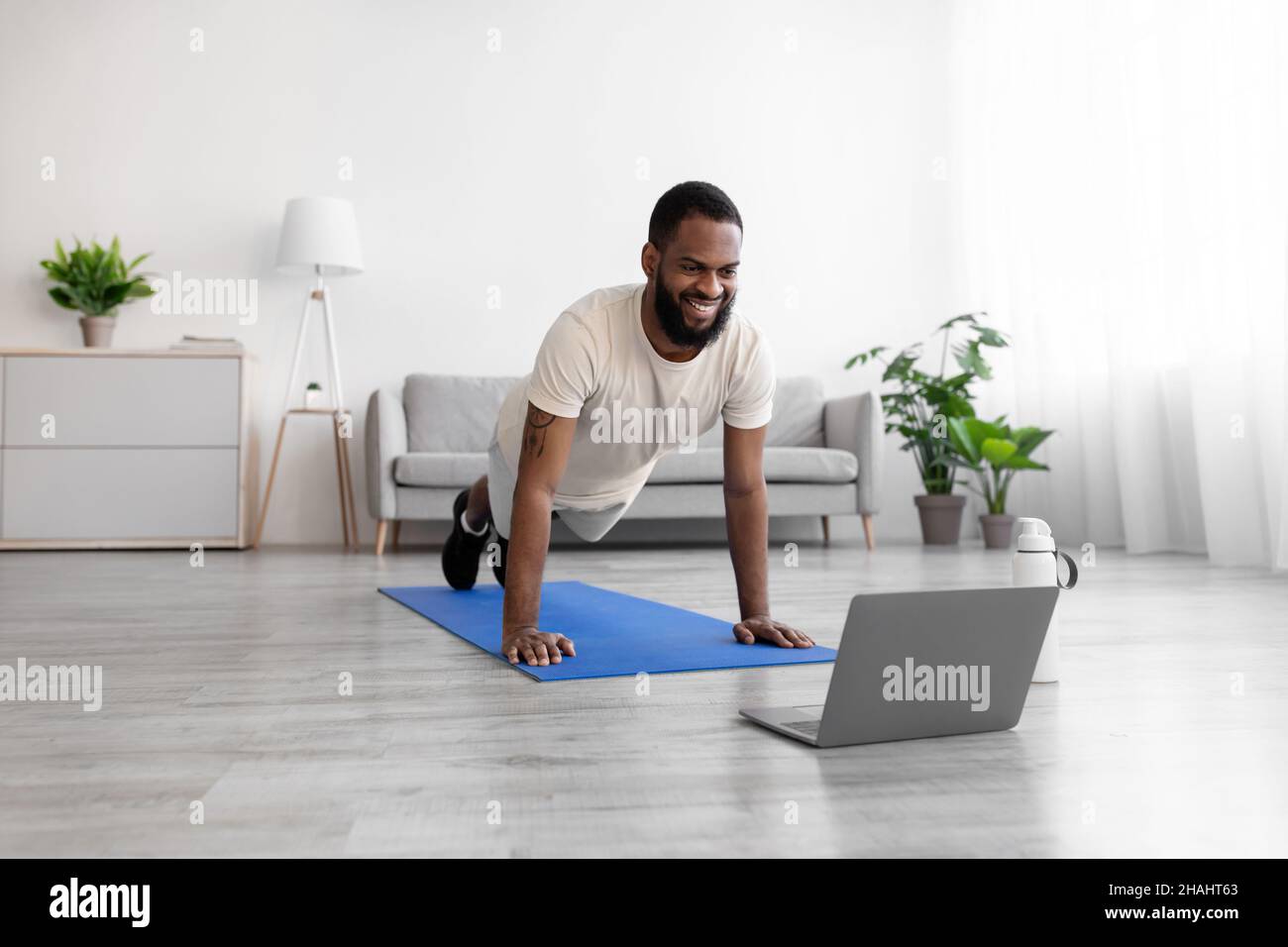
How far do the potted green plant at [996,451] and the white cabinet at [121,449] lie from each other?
3133mm

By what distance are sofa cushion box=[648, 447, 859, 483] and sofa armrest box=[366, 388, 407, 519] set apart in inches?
42.3

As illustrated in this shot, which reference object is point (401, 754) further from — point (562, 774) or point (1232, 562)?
point (1232, 562)

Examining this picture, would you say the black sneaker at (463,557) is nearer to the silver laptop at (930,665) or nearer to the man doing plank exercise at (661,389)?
the man doing plank exercise at (661,389)

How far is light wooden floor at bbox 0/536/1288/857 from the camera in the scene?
88 centimetres

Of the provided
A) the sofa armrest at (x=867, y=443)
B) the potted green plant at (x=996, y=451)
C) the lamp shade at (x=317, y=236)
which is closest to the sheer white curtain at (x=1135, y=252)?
the potted green plant at (x=996, y=451)

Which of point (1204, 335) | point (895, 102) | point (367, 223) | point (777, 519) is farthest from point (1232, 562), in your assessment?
point (367, 223)

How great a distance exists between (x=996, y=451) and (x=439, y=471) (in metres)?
2.33

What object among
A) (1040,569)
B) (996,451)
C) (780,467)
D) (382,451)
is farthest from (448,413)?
(1040,569)

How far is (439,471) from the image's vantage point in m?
4.38

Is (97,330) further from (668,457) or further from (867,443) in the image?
(867,443)

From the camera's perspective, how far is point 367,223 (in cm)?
521

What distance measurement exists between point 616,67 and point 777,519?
7.94 ft

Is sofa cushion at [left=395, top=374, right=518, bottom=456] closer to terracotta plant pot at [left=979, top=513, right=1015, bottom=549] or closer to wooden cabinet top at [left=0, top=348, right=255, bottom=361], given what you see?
wooden cabinet top at [left=0, top=348, right=255, bottom=361]

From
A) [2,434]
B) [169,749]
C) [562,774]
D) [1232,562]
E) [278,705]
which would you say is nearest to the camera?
[562,774]
